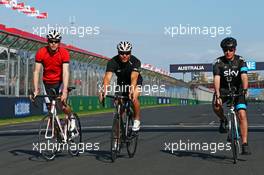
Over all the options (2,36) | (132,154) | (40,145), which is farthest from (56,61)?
(2,36)

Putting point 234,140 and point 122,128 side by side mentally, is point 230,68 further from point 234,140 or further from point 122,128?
point 122,128

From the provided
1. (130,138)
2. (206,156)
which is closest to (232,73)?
(206,156)

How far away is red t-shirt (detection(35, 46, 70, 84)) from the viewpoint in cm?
766

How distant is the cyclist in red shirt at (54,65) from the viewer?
24.9 ft

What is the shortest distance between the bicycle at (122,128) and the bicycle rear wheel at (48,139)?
0.87 meters

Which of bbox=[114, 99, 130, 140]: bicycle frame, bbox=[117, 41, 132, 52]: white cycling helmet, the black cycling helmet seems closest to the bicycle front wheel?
the black cycling helmet

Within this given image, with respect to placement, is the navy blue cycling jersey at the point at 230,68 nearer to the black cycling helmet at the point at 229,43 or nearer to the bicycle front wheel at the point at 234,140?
the black cycling helmet at the point at 229,43

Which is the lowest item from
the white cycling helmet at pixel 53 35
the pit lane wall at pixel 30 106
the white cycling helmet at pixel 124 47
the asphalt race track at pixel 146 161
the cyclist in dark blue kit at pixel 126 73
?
the asphalt race track at pixel 146 161

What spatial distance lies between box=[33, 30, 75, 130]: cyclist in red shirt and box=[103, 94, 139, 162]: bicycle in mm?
719

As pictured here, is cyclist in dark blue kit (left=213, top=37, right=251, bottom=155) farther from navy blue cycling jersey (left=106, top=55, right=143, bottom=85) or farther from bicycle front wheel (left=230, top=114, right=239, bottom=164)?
navy blue cycling jersey (left=106, top=55, right=143, bottom=85)

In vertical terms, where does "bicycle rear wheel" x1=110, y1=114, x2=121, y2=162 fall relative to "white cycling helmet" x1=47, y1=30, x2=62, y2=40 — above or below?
below

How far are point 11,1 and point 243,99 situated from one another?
73.2ft

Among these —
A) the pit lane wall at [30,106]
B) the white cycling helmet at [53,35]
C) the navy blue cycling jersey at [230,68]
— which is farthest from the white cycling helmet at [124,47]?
the pit lane wall at [30,106]

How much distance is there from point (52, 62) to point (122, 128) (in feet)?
4.49
